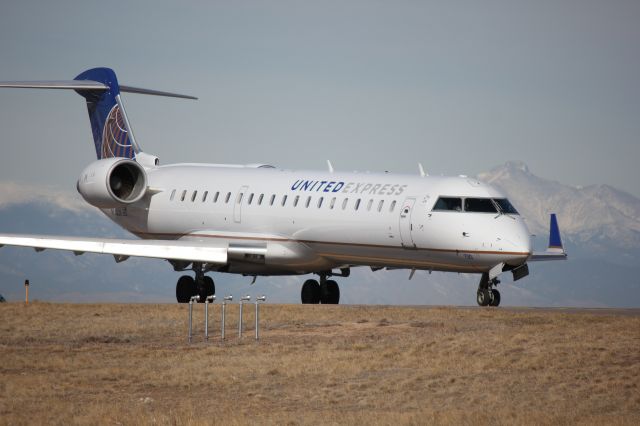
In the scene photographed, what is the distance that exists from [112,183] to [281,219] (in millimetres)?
7210

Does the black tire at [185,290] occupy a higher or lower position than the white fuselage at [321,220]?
lower

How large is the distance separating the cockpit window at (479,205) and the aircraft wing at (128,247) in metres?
8.22

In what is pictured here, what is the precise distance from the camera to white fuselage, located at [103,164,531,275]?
38500 millimetres

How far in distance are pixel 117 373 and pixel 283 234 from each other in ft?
48.7

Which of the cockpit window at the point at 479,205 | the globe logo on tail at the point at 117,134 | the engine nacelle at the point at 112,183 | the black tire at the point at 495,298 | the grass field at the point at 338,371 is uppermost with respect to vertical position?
the globe logo on tail at the point at 117,134

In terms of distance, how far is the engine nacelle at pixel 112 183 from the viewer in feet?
150

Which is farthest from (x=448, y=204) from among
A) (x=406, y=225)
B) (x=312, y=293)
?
(x=312, y=293)

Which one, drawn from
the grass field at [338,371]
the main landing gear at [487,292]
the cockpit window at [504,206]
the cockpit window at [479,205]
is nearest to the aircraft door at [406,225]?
the cockpit window at [479,205]

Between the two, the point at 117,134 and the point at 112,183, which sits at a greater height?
the point at 117,134

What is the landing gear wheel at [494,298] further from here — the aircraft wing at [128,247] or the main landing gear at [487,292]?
the aircraft wing at [128,247]

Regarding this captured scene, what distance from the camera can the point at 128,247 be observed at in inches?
1672

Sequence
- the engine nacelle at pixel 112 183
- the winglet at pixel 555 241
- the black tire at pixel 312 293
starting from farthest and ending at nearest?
the engine nacelle at pixel 112 183, the black tire at pixel 312 293, the winglet at pixel 555 241

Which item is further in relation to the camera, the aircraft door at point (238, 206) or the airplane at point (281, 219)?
the aircraft door at point (238, 206)

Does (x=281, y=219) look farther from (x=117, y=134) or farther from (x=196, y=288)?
(x=117, y=134)
